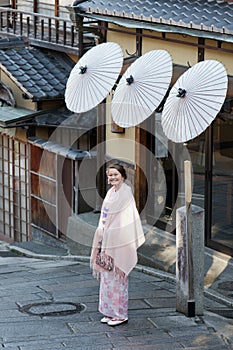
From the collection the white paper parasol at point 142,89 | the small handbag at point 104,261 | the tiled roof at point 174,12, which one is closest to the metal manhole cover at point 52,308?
the small handbag at point 104,261

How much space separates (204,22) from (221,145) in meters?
1.99

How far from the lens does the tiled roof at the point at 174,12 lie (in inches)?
445

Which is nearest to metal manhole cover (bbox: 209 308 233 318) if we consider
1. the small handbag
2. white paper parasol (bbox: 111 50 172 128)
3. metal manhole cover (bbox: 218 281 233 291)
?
metal manhole cover (bbox: 218 281 233 291)

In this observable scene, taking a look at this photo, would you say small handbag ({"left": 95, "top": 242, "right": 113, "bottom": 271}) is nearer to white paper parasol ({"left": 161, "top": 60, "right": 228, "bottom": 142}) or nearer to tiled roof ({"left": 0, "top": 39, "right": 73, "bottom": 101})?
white paper parasol ({"left": 161, "top": 60, "right": 228, "bottom": 142})

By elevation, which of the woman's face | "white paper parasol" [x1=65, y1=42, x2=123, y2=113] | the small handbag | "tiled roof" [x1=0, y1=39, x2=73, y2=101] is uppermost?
"white paper parasol" [x1=65, y1=42, x2=123, y2=113]

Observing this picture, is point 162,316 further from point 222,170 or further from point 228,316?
point 222,170

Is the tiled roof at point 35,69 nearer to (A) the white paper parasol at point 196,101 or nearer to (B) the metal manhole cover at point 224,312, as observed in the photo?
(A) the white paper parasol at point 196,101

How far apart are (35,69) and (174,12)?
5.29 metres

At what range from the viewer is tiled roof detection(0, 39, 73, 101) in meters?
16.2

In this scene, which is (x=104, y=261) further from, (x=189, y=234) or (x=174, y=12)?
(x=174, y=12)

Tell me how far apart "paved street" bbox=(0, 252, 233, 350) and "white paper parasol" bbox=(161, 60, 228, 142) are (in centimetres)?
217

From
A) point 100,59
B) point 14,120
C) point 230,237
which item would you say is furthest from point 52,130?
point 230,237

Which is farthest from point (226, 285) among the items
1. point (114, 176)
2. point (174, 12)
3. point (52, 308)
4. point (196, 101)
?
point (174, 12)

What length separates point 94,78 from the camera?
12.4m
